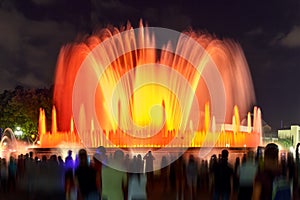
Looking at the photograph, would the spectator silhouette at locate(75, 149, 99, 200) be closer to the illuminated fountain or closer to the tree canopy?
the illuminated fountain

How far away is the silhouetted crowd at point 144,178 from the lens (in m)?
8.35

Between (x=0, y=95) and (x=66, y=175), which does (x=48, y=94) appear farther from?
(x=66, y=175)

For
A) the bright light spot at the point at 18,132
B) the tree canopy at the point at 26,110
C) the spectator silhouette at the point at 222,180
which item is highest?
the tree canopy at the point at 26,110

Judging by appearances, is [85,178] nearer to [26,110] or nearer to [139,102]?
[139,102]

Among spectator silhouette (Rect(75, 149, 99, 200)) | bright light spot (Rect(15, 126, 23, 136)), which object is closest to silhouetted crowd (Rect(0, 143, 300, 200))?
spectator silhouette (Rect(75, 149, 99, 200))

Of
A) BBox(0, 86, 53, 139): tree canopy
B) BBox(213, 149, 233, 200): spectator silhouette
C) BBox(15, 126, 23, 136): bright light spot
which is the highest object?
BBox(0, 86, 53, 139): tree canopy

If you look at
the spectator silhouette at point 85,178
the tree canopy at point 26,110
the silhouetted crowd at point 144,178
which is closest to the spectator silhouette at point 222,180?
the silhouetted crowd at point 144,178

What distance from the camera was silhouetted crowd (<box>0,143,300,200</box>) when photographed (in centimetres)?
835

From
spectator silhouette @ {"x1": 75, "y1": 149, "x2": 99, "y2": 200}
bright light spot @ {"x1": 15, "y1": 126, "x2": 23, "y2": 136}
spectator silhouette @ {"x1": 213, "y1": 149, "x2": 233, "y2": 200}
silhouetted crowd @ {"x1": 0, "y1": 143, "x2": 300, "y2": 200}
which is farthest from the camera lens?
bright light spot @ {"x1": 15, "y1": 126, "x2": 23, "y2": 136}

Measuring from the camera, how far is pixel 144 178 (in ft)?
29.8

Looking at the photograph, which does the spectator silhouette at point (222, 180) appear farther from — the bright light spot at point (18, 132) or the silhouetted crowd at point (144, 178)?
the bright light spot at point (18, 132)

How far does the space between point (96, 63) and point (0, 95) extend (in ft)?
132

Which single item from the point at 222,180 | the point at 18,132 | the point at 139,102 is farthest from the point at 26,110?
the point at 222,180

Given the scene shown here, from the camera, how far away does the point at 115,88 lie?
30328 mm
